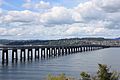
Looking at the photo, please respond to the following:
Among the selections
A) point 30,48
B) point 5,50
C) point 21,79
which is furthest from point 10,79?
point 30,48

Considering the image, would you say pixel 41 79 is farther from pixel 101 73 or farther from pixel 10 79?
pixel 101 73

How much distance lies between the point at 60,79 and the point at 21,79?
44617 millimetres

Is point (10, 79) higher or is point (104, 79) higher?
point (104, 79)

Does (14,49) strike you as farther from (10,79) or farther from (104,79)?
(104,79)

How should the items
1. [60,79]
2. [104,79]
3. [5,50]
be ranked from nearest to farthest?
[60,79] → [104,79] → [5,50]

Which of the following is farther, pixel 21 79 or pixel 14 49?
pixel 14 49

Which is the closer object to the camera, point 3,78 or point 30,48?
point 3,78

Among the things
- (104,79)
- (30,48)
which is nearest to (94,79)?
(104,79)

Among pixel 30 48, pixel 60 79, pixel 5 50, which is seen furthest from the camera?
pixel 30 48

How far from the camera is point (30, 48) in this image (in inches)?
6388

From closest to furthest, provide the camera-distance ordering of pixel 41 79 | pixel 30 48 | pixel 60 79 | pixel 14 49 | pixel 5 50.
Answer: pixel 60 79 < pixel 41 79 < pixel 5 50 < pixel 14 49 < pixel 30 48

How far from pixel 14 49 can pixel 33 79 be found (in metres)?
70.3

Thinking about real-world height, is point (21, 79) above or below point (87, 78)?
below

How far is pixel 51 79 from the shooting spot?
32.4 meters
